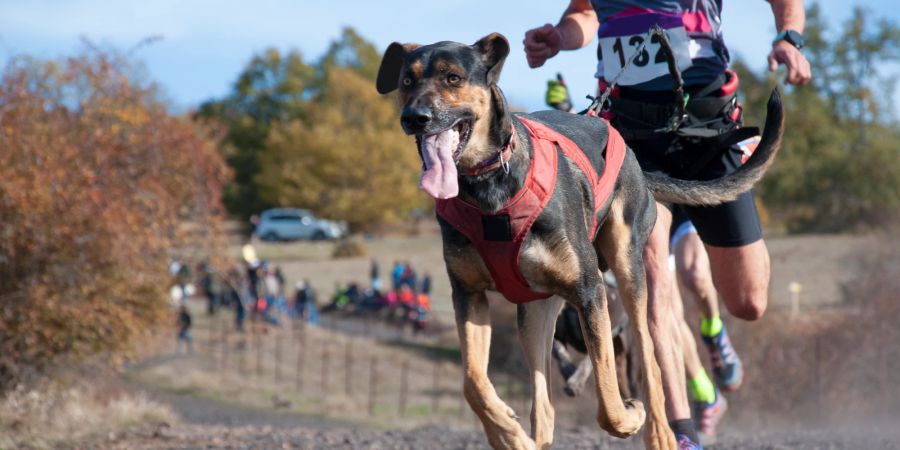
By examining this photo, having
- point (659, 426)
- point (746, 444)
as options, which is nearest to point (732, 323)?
point (746, 444)

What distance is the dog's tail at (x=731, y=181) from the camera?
559 centimetres

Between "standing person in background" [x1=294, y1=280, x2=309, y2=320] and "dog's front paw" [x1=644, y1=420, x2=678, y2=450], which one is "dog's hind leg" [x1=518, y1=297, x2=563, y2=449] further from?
"standing person in background" [x1=294, y1=280, x2=309, y2=320]

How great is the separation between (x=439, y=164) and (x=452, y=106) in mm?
219

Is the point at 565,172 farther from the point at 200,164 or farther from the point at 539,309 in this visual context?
the point at 200,164

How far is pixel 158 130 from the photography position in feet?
64.8

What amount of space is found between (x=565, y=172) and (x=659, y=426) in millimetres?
1350

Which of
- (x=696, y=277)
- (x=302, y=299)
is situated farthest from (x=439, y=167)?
(x=302, y=299)

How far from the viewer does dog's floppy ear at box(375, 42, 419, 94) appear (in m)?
4.35

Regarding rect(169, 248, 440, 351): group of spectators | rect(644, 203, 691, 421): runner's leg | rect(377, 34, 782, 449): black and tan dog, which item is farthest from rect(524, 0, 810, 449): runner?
rect(169, 248, 440, 351): group of spectators

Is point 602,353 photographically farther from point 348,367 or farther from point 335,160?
point 335,160

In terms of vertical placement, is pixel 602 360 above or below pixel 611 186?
below

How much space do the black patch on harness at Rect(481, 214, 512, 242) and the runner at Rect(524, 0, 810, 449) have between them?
1.67 meters

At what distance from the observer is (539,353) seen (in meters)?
5.04

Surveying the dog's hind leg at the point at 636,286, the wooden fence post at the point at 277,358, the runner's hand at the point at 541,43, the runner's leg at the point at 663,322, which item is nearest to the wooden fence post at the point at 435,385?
the wooden fence post at the point at 277,358
